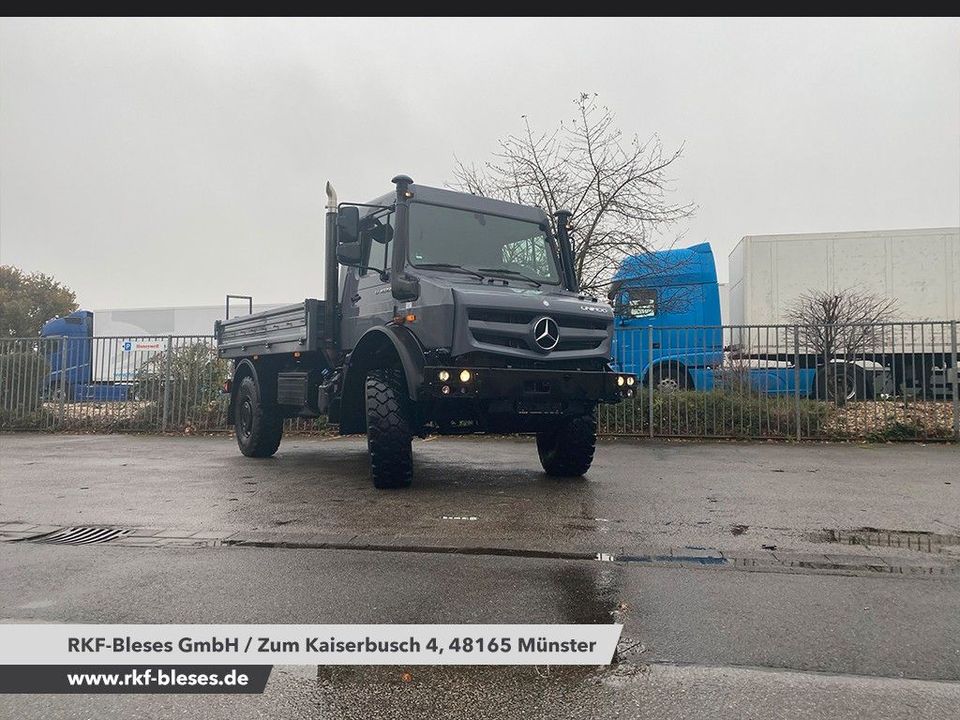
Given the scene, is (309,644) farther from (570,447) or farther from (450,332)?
(570,447)

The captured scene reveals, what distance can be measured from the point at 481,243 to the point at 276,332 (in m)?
3.32

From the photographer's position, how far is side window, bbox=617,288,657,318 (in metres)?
13.7

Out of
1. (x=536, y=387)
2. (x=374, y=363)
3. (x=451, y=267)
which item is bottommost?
(x=536, y=387)

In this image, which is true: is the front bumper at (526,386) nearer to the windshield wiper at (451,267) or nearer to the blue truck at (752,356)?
the windshield wiper at (451,267)

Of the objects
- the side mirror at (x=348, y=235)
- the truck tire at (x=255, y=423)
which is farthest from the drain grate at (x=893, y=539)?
the truck tire at (x=255, y=423)

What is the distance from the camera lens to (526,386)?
6543mm

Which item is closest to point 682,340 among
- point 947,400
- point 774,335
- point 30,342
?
point 774,335

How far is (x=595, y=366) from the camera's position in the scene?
285 inches

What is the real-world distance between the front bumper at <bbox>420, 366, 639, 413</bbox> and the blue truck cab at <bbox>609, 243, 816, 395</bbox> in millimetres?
4581

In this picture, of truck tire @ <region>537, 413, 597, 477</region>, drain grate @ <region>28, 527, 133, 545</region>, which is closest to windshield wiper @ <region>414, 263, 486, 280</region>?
truck tire @ <region>537, 413, 597, 477</region>

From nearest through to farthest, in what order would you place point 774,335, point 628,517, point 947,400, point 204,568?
point 204,568, point 628,517, point 947,400, point 774,335

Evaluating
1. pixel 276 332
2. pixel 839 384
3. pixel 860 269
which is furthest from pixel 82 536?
pixel 860 269

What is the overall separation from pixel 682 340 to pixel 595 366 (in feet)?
21.0

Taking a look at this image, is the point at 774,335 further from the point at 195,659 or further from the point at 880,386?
the point at 195,659
